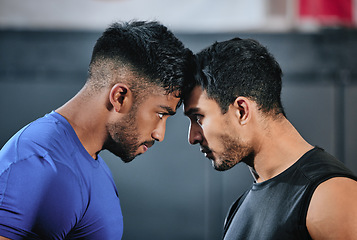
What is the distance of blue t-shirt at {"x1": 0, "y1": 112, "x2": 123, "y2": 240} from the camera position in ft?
3.18

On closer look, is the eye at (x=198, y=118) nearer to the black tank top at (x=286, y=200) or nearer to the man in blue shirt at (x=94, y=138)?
the man in blue shirt at (x=94, y=138)

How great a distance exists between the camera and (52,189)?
1.00 meters

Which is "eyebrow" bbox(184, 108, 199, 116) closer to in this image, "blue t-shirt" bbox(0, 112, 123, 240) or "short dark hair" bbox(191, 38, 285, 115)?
"short dark hair" bbox(191, 38, 285, 115)

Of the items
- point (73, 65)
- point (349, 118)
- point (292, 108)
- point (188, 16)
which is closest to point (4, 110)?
point (73, 65)

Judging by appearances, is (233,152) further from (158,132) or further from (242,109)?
(158,132)

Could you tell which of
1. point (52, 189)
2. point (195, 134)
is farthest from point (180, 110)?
point (52, 189)

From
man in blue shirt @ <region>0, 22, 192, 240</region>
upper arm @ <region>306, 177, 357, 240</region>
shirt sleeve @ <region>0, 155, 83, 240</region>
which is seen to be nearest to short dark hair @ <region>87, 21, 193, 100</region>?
man in blue shirt @ <region>0, 22, 192, 240</region>

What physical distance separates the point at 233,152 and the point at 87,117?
517 mm

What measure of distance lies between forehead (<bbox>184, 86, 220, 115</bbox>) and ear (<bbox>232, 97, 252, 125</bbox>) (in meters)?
0.07

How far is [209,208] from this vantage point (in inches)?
143

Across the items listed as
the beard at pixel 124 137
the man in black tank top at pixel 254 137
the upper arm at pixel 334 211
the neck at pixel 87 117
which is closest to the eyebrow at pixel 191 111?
the man in black tank top at pixel 254 137

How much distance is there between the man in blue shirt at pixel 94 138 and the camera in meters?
0.98

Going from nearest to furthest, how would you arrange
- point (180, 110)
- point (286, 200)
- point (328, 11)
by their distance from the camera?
point (286, 200) < point (328, 11) < point (180, 110)

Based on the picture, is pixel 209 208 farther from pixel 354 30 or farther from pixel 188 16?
pixel 354 30
